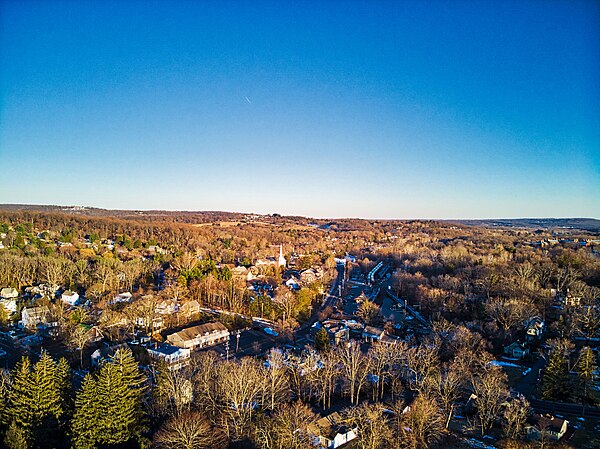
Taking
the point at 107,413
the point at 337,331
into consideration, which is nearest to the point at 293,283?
the point at 337,331

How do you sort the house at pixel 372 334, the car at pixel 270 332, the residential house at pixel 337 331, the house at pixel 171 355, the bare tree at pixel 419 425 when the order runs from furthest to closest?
the car at pixel 270 332 < the house at pixel 372 334 < the residential house at pixel 337 331 < the house at pixel 171 355 < the bare tree at pixel 419 425

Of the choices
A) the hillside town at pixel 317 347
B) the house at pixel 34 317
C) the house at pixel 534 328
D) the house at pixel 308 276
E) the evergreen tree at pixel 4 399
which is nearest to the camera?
the evergreen tree at pixel 4 399

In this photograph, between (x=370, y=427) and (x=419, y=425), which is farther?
(x=419, y=425)

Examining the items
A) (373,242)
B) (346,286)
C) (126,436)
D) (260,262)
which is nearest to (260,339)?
(126,436)

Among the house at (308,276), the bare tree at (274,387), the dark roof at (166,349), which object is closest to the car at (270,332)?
the dark roof at (166,349)

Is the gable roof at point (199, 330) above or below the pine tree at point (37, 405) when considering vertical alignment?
below

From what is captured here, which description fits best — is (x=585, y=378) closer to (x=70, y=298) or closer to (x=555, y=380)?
(x=555, y=380)

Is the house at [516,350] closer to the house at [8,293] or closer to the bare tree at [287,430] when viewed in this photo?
the bare tree at [287,430]

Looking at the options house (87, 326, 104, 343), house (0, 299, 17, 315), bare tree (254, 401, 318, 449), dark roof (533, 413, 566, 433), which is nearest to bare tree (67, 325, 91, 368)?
house (87, 326, 104, 343)
